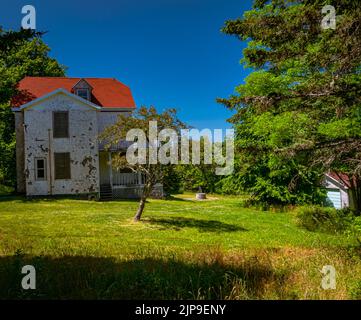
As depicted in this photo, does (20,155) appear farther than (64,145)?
Yes

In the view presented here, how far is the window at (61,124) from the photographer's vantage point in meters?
27.4

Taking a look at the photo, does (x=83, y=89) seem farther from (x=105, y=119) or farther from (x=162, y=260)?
(x=162, y=260)

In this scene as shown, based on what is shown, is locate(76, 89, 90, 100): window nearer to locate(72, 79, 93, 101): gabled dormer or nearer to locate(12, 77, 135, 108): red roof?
locate(72, 79, 93, 101): gabled dormer

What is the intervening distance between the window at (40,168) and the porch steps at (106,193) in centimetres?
437

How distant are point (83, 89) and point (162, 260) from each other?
23.6 metres

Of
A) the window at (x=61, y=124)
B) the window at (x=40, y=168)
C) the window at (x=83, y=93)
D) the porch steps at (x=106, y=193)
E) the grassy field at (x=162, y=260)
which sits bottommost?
the grassy field at (x=162, y=260)

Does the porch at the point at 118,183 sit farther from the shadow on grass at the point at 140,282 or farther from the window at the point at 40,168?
the shadow on grass at the point at 140,282

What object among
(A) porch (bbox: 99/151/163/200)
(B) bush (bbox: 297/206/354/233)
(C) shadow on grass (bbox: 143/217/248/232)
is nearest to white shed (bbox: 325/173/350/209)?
(B) bush (bbox: 297/206/354/233)

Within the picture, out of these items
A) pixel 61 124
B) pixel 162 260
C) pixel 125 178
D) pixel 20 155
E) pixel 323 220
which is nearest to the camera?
pixel 162 260

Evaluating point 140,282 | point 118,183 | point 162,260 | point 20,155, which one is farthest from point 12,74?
point 140,282

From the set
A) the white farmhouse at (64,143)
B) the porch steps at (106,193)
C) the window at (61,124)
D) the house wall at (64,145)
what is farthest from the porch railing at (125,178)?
the window at (61,124)

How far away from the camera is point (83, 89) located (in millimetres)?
29688
